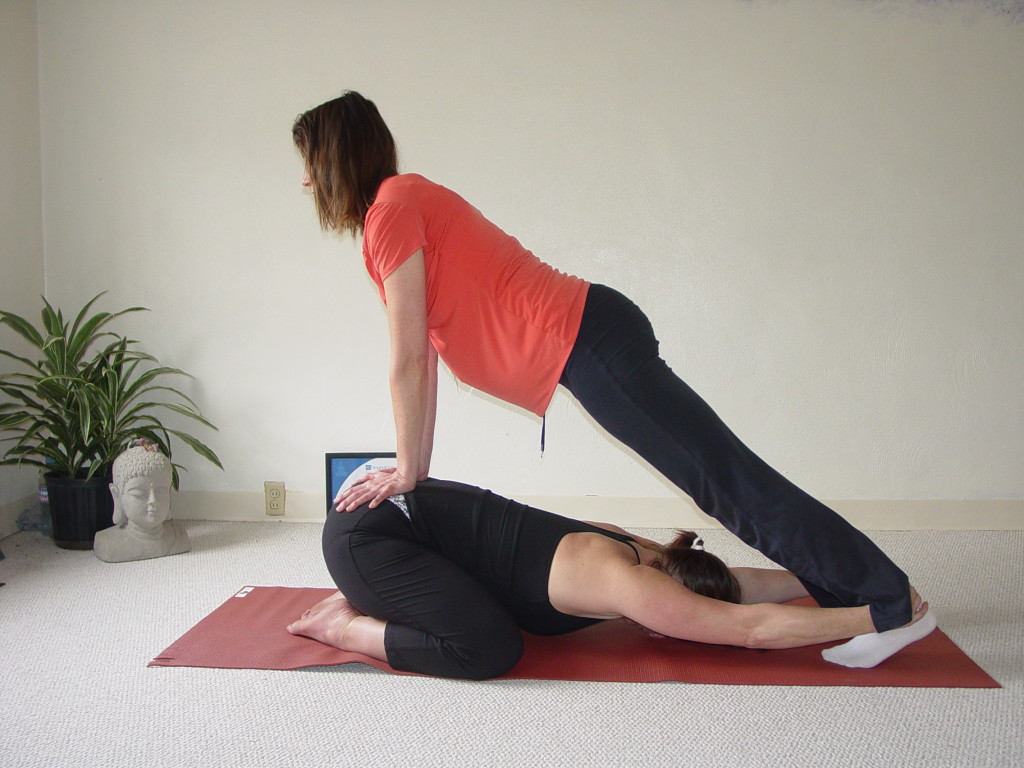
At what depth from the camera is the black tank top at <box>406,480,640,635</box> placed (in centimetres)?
187

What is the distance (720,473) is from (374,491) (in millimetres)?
749

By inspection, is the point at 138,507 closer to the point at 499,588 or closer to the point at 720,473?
the point at 499,588

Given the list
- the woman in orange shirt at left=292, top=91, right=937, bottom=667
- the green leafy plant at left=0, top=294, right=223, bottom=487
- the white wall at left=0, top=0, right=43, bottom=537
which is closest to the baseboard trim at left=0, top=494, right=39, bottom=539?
the white wall at left=0, top=0, right=43, bottom=537

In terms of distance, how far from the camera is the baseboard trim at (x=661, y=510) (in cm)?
314

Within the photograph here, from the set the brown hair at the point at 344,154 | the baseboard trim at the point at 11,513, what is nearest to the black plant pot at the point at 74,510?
the baseboard trim at the point at 11,513

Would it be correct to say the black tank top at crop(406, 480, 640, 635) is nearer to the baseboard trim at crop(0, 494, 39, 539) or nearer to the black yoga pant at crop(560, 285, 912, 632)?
the black yoga pant at crop(560, 285, 912, 632)

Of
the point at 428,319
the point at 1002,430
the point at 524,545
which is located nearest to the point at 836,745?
the point at 524,545

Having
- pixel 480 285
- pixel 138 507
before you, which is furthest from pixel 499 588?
pixel 138 507

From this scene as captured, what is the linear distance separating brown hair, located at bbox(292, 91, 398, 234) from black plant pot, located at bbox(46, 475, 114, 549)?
156 cm

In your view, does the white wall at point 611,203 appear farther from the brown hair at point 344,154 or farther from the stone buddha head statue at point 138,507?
the brown hair at point 344,154

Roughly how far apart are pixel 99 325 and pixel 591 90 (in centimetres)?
198

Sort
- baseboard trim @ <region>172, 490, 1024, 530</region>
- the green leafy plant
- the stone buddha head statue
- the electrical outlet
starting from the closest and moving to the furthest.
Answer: the stone buddha head statue, the green leafy plant, baseboard trim @ <region>172, 490, 1024, 530</region>, the electrical outlet

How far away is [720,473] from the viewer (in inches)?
68.5

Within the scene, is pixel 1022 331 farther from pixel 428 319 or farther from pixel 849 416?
pixel 428 319
